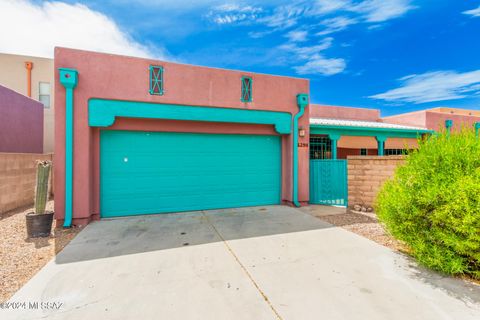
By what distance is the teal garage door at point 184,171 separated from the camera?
241 inches

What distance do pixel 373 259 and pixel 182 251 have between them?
10.8 ft

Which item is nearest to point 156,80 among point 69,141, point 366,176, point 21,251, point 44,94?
point 69,141

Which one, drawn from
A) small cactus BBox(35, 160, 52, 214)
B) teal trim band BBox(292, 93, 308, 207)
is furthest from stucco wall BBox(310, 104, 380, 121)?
small cactus BBox(35, 160, 52, 214)

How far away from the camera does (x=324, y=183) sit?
7.75 meters

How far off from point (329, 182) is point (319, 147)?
389 cm

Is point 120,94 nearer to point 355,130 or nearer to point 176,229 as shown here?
point 176,229

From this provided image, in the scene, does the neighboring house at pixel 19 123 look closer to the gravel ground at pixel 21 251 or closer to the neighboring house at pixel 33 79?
the neighboring house at pixel 33 79

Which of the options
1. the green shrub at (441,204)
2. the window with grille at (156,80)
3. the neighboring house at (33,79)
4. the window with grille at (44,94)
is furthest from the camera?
the window with grille at (44,94)

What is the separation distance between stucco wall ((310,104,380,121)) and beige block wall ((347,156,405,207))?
8476 millimetres

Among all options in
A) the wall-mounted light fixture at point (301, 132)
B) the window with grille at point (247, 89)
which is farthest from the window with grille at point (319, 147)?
the window with grille at point (247, 89)

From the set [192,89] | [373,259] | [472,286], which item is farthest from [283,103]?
[472,286]

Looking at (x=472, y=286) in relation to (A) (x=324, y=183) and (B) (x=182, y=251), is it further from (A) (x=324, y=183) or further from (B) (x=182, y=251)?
(A) (x=324, y=183)

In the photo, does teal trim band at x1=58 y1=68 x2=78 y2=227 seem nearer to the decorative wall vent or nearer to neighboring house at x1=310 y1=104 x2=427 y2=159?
the decorative wall vent

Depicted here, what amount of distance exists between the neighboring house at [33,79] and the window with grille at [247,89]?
41.4ft
